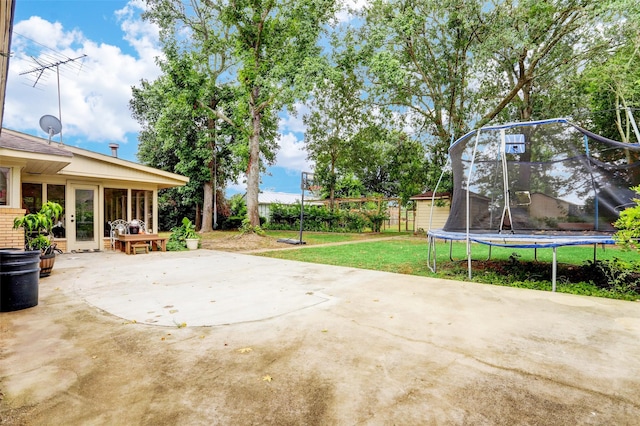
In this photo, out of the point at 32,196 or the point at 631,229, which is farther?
the point at 32,196

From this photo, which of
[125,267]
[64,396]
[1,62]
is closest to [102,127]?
[125,267]

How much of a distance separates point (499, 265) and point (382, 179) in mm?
21558

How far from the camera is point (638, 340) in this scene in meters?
2.88

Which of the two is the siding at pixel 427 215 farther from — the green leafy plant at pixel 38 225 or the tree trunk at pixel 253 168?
the green leafy plant at pixel 38 225

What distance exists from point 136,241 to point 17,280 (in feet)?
19.0

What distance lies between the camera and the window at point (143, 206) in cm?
1121

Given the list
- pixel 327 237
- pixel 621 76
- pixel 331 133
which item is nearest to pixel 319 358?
pixel 327 237

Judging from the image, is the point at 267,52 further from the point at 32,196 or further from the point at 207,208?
the point at 32,196

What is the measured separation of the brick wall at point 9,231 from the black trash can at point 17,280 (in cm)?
416

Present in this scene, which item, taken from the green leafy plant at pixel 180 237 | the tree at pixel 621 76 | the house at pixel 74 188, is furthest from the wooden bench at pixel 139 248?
the tree at pixel 621 76

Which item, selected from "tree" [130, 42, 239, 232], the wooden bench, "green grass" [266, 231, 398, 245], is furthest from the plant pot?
"tree" [130, 42, 239, 232]

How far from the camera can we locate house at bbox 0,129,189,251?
701 cm

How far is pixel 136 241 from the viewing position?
9.30 meters

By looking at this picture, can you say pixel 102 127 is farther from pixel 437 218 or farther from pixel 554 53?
pixel 554 53
